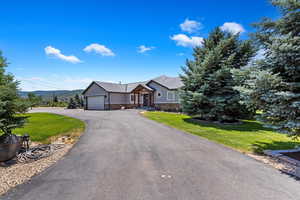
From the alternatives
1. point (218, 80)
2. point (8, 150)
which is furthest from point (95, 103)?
point (218, 80)

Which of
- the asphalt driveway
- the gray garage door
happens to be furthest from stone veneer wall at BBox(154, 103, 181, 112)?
the asphalt driveway

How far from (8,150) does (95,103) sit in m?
20.5

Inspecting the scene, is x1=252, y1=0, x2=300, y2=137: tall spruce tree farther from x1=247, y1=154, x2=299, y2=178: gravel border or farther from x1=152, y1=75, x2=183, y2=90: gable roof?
x1=152, y1=75, x2=183, y2=90: gable roof

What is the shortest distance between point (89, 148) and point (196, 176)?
4.20 metres

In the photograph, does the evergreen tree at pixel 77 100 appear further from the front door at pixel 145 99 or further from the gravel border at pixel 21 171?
the gravel border at pixel 21 171

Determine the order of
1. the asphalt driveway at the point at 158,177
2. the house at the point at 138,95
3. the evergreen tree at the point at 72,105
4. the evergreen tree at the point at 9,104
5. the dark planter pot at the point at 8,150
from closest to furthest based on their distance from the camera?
the asphalt driveway at the point at 158,177, the dark planter pot at the point at 8,150, the evergreen tree at the point at 9,104, the house at the point at 138,95, the evergreen tree at the point at 72,105

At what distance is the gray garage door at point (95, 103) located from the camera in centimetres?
2412

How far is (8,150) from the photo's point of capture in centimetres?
505

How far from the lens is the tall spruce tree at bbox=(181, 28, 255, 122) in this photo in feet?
34.7

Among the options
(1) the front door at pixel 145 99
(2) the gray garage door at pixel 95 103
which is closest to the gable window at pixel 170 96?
(1) the front door at pixel 145 99

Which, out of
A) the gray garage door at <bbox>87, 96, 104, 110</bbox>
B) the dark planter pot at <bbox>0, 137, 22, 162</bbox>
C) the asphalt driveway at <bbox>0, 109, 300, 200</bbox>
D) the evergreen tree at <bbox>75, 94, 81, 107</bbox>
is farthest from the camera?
the evergreen tree at <bbox>75, 94, 81, 107</bbox>

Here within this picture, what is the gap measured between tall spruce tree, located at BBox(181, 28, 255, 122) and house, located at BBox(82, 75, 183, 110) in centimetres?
809

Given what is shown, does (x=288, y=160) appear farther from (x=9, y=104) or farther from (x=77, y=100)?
(x=77, y=100)

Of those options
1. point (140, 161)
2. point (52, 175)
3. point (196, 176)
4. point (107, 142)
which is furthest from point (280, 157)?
point (52, 175)
